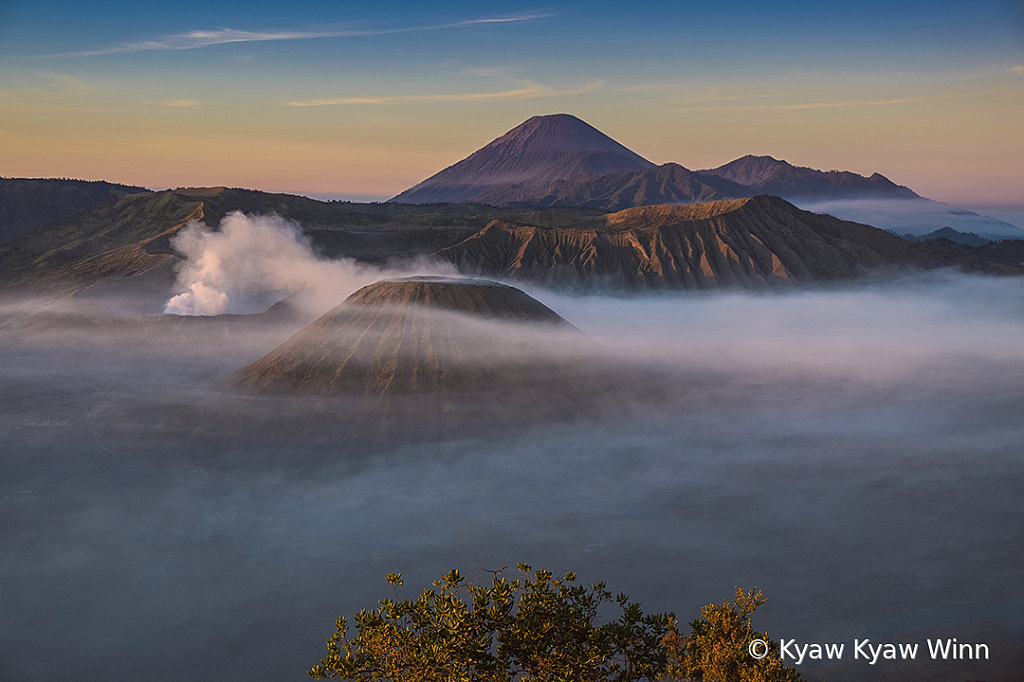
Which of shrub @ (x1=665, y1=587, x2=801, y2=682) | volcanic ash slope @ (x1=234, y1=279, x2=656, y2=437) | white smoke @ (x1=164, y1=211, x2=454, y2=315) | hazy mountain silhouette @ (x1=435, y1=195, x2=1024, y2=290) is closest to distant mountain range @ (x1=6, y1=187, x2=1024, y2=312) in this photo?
hazy mountain silhouette @ (x1=435, y1=195, x2=1024, y2=290)

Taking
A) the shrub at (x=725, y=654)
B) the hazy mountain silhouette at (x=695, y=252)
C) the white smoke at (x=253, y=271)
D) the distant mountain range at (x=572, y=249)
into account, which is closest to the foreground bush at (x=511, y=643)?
the shrub at (x=725, y=654)

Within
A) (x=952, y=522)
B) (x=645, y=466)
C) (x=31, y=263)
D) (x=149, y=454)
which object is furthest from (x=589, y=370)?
(x=31, y=263)

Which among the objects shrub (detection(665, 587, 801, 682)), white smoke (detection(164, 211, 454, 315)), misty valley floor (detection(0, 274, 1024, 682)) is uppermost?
white smoke (detection(164, 211, 454, 315))

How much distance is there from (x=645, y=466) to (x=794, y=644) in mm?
33881

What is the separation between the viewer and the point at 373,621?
22.8 meters

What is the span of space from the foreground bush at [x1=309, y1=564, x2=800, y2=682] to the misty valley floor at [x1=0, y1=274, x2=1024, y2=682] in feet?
63.1

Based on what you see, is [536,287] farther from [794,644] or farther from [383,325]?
[794,644]

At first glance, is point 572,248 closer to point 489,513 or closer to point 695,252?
point 695,252

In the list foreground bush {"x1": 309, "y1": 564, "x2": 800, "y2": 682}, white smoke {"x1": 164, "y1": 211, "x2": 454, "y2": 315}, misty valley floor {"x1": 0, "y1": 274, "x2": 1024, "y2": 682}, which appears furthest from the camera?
white smoke {"x1": 164, "y1": 211, "x2": 454, "y2": 315}

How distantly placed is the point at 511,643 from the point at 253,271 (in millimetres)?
145056

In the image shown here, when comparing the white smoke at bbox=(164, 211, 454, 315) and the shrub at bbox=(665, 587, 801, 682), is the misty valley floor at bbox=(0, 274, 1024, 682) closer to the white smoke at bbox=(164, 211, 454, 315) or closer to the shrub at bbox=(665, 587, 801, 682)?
the shrub at bbox=(665, 587, 801, 682)

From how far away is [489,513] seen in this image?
66.2m

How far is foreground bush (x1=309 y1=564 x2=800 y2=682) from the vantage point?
73.2ft

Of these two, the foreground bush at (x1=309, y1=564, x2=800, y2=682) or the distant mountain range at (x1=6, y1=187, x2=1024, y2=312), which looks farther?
the distant mountain range at (x1=6, y1=187, x2=1024, y2=312)
